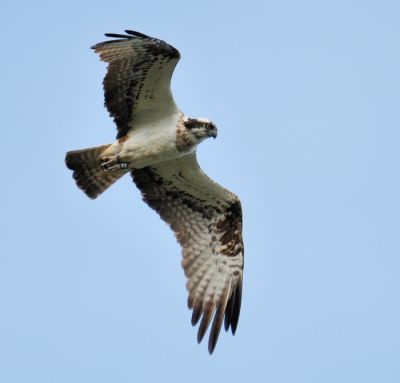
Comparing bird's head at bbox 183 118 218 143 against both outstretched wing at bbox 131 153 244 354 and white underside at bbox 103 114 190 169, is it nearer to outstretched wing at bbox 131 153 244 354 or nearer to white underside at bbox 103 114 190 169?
white underside at bbox 103 114 190 169

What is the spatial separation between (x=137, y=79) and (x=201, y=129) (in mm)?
1154

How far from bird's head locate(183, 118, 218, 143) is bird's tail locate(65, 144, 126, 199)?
51.0 inches

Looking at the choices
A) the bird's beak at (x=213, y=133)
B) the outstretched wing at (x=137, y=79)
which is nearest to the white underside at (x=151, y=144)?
the outstretched wing at (x=137, y=79)

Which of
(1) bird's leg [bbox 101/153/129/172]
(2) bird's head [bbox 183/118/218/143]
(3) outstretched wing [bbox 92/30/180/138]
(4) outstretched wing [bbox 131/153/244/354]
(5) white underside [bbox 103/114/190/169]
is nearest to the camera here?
(3) outstretched wing [bbox 92/30/180/138]

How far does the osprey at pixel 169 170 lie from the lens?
11.2 m

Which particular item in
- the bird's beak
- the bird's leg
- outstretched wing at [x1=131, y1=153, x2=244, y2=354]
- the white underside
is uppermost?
the bird's beak

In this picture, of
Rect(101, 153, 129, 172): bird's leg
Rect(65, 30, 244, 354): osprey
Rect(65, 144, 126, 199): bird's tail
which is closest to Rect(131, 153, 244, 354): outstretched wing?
Rect(65, 30, 244, 354): osprey

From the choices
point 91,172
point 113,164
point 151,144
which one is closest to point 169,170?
point 151,144

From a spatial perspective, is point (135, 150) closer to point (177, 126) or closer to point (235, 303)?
point (177, 126)

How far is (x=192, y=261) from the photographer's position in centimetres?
1245

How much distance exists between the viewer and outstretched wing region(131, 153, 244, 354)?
39.9 ft

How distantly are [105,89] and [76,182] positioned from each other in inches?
62.9

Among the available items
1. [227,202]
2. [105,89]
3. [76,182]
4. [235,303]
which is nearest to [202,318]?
[235,303]

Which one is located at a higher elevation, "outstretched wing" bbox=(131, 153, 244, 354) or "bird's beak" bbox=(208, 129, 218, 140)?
"bird's beak" bbox=(208, 129, 218, 140)
